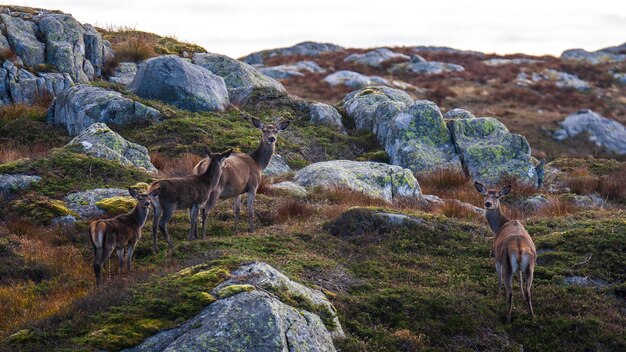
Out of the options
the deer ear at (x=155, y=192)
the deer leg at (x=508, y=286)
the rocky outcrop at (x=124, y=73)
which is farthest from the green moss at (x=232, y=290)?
the rocky outcrop at (x=124, y=73)

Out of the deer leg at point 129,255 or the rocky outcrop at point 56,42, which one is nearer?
the deer leg at point 129,255

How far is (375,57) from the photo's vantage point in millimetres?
73250

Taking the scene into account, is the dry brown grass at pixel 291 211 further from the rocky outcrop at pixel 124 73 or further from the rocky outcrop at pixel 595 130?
the rocky outcrop at pixel 595 130

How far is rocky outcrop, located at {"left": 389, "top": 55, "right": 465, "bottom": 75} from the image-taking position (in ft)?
221

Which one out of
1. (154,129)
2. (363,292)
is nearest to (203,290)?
(363,292)

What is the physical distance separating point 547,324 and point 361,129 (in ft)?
64.3

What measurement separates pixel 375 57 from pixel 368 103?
1722 inches

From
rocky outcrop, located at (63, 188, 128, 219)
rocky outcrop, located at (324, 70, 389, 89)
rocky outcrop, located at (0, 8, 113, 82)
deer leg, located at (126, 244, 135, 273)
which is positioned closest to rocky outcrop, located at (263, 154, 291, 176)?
rocky outcrop, located at (63, 188, 128, 219)

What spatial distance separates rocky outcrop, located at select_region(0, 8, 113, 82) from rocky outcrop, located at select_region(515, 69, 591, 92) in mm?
42555

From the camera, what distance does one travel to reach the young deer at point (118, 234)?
1120 centimetres

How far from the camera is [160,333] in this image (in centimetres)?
821

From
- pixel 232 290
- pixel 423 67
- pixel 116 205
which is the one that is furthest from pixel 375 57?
pixel 232 290

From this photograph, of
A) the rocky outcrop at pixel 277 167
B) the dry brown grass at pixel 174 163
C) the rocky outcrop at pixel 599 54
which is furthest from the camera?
the rocky outcrop at pixel 599 54

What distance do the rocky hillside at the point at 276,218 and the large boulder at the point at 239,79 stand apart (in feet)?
0.34
